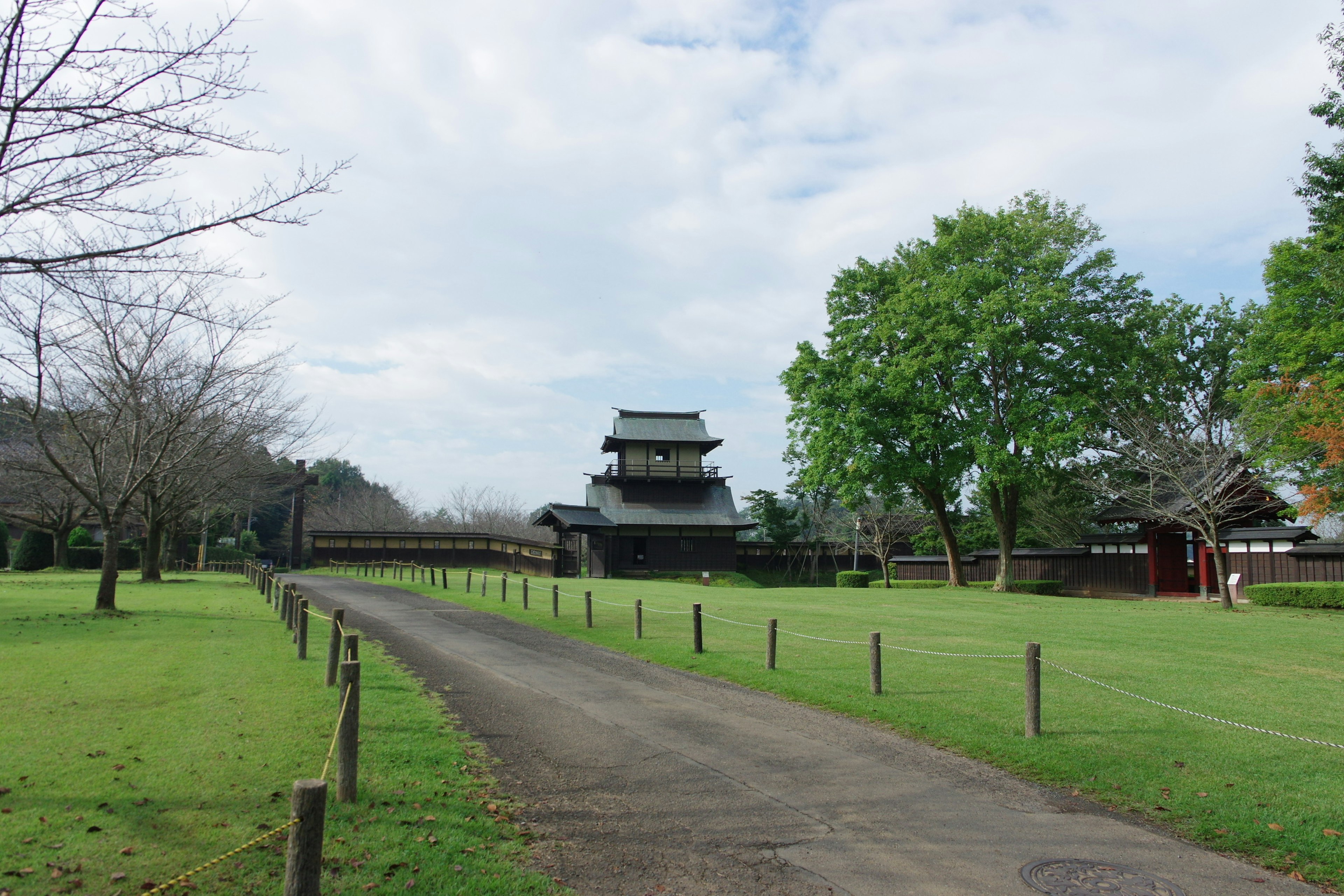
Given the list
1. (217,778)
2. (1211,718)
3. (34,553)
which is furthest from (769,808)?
(34,553)

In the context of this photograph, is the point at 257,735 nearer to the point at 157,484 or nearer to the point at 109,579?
the point at 109,579

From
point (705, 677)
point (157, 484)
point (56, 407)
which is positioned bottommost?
point (705, 677)

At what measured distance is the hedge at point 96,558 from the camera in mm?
42281

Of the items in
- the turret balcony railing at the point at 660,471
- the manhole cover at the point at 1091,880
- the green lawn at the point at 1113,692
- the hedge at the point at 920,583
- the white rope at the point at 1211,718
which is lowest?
the hedge at the point at 920,583

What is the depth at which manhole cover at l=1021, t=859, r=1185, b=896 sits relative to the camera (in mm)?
4715

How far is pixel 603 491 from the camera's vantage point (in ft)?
164

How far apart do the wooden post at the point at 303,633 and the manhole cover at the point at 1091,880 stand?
1063 cm

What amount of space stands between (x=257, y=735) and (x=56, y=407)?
71.3 ft

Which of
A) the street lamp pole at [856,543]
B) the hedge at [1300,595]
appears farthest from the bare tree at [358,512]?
the hedge at [1300,595]

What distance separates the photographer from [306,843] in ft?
12.7

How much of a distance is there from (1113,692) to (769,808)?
6.52 m

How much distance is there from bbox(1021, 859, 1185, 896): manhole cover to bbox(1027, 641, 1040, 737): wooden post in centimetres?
316

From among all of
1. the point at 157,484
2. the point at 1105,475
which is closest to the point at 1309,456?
the point at 1105,475

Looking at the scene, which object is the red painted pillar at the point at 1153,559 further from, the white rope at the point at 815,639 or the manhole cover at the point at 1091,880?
the manhole cover at the point at 1091,880
